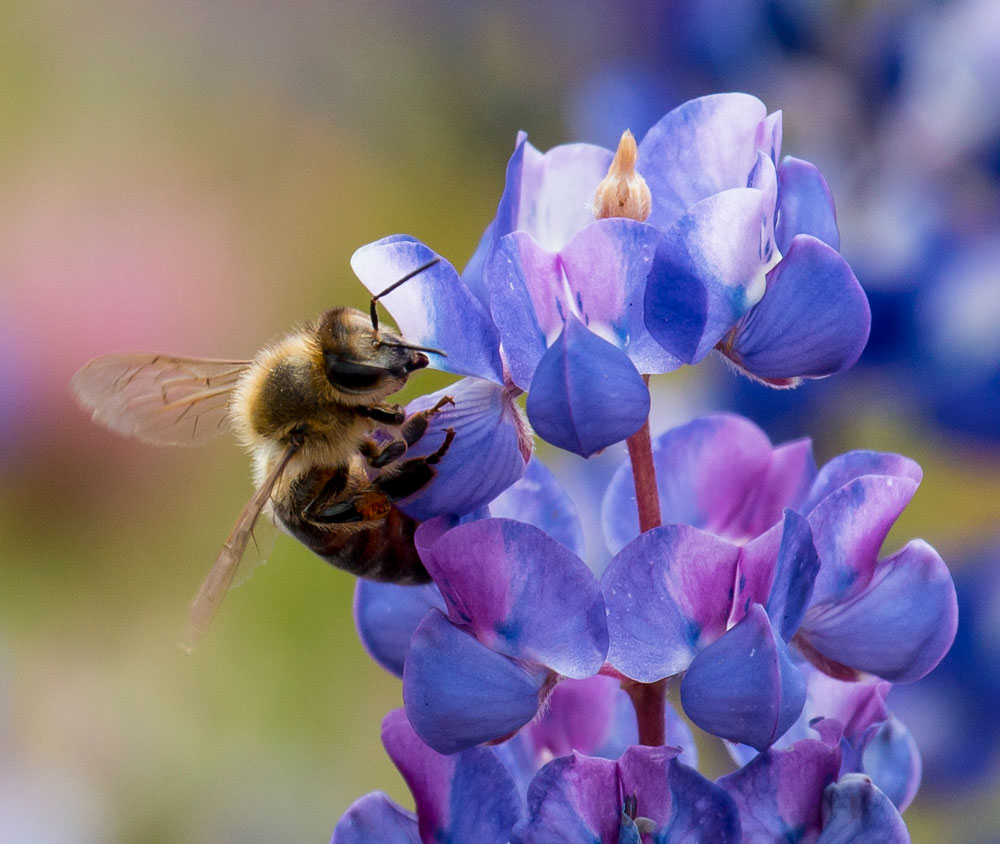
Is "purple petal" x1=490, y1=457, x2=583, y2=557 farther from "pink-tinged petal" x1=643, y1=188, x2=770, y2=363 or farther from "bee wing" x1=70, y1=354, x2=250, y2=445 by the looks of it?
"bee wing" x1=70, y1=354, x2=250, y2=445

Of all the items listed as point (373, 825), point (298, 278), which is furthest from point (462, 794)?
point (298, 278)

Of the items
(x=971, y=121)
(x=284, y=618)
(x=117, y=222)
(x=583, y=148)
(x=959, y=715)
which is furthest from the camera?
(x=117, y=222)

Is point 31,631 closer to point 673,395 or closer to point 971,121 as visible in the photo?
point 673,395

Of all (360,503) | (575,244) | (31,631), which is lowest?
(31,631)

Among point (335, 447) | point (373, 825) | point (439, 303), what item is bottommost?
point (373, 825)

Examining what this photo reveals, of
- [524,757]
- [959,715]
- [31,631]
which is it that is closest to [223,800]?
[31,631]

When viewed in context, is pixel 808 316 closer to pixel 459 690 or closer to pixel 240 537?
pixel 459 690
